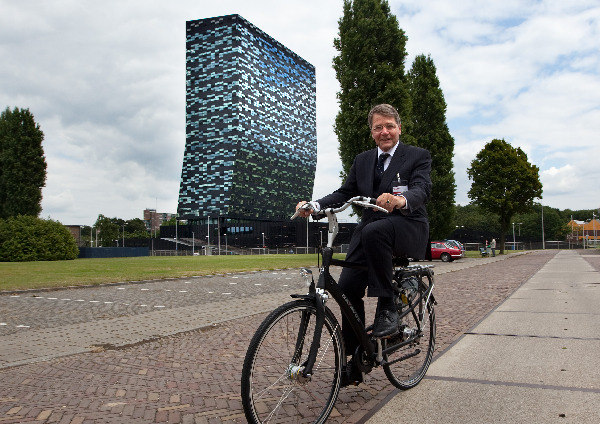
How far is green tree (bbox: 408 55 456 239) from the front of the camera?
3666cm

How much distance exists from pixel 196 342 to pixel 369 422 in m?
3.13

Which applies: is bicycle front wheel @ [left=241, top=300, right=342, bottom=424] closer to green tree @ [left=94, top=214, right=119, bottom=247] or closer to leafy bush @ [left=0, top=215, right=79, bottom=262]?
leafy bush @ [left=0, top=215, right=79, bottom=262]

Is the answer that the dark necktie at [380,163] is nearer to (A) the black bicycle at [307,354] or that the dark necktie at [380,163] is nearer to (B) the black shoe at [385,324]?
(A) the black bicycle at [307,354]

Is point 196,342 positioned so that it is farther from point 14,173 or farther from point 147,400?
point 14,173

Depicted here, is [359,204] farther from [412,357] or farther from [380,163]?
[412,357]

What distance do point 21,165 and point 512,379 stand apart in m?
51.1

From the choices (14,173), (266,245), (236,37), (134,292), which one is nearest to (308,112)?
(236,37)

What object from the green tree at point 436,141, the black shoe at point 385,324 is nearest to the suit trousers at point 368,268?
the black shoe at point 385,324

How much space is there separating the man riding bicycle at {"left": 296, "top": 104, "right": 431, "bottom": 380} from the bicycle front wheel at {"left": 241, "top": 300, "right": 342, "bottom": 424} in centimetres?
34

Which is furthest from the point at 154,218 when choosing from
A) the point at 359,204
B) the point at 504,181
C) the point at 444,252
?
the point at 359,204

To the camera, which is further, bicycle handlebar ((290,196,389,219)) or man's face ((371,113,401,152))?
man's face ((371,113,401,152))

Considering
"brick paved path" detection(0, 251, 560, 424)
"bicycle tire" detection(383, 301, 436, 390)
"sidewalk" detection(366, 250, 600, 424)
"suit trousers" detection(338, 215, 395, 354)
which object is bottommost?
"brick paved path" detection(0, 251, 560, 424)

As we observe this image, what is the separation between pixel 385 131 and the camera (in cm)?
351

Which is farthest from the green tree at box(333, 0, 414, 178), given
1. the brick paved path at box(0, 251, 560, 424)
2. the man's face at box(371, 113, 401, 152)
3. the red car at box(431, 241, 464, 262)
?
the man's face at box(371, 113, 401, 152)
